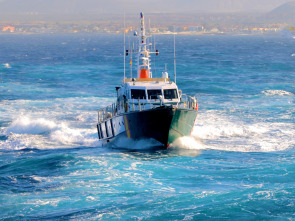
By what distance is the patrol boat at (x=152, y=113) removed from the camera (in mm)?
27505

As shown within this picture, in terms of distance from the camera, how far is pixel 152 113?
27391 mm

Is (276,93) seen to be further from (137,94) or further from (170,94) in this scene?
(137,94)

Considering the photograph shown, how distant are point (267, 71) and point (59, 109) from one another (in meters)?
40.8

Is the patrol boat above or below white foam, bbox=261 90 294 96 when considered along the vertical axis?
above

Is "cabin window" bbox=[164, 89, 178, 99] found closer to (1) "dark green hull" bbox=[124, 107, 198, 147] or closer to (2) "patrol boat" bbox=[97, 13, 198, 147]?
(2) "patrol boat" bbox=[97, 13, 198, 147]

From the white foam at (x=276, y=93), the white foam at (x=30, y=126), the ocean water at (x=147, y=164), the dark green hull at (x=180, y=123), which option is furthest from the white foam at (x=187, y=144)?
the white foam at (x=276, y=93)

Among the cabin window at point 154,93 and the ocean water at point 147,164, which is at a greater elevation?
the cabin window at point 154,93

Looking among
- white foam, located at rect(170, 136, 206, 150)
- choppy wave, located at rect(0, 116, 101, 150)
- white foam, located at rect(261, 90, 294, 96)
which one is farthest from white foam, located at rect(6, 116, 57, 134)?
white foam, located at rect(261, 90, 294, 96)

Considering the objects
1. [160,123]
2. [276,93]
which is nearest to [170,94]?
[160,123]

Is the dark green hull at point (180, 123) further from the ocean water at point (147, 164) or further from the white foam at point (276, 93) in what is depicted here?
the white foam at point (276, 93)

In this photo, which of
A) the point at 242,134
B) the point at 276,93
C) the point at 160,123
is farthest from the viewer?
the point at 276,93

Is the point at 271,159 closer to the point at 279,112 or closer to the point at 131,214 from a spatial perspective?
the point at 131,214

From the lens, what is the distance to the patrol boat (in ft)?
90.2

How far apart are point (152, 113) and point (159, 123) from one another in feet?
2.15
